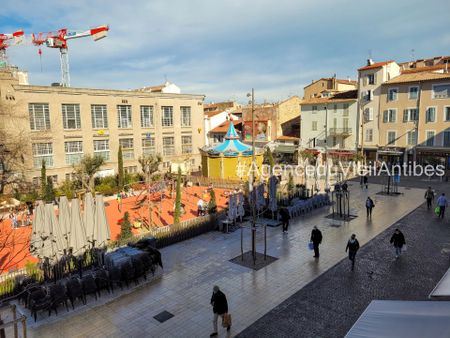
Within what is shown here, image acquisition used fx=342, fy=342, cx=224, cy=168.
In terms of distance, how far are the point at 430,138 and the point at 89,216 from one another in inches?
1439

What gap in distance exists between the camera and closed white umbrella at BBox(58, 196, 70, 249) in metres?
11.3

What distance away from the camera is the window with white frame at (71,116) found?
111 ft

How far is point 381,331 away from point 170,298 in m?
→ 6.89

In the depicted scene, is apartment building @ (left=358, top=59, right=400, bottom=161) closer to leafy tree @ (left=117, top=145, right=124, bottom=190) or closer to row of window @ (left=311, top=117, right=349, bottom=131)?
row of window @ (left=311, top=117, right=349, bottom=131)

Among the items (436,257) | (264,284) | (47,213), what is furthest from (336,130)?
(47,213)

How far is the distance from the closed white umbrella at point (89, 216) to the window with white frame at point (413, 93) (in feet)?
121

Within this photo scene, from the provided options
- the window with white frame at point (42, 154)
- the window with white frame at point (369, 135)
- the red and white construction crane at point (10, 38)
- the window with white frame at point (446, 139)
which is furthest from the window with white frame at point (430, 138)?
the red and white construction crane at point (10, 38)

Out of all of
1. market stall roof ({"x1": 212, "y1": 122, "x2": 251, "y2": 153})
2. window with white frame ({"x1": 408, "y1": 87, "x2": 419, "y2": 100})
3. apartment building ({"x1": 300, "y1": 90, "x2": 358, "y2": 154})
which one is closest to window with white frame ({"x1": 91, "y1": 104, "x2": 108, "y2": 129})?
market stall roof ({"x1": 212, "y1": 122, "x2": 251, "y2": 153})

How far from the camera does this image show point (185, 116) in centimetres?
4469

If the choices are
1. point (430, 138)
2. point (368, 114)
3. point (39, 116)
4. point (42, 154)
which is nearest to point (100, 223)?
point (42, 154)

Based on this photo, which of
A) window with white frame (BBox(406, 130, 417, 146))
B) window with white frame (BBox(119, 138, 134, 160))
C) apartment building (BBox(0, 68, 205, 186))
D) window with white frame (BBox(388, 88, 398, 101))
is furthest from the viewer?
window with white frame (BBox(388, 88, 398, 101))

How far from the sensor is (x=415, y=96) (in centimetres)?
3722

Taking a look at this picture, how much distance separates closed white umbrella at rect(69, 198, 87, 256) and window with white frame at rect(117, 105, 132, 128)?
2783cm

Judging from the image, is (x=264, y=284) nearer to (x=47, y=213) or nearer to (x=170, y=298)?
(x=170, y=298)
